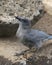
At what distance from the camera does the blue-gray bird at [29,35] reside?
12.6 ft

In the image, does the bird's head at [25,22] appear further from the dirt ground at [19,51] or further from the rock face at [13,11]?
the dirt ground at [19,51]

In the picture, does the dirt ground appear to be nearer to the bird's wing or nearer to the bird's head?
the bird's wing

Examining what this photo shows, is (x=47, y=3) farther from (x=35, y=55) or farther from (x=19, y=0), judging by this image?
(x=35, y=55)

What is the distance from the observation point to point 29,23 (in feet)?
13.5

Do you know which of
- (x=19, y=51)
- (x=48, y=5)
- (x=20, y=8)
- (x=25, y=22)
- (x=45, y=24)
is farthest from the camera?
(x=48, y=5)

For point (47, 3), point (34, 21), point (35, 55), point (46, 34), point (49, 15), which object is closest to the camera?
point (35, 55)

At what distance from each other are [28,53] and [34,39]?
22cm

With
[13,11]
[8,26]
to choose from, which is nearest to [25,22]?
[13,11]

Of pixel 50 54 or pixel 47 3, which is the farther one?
pixel 47 3

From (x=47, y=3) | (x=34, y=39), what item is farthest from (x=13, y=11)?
(x=47, y=3)

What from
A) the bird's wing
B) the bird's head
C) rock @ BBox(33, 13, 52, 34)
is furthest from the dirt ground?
rock @ BBox(33, 13, 52, 34)

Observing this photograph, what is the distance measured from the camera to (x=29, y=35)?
3.92 metres

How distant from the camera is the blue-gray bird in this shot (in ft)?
12.6

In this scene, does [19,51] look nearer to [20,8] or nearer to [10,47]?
[10,47]
